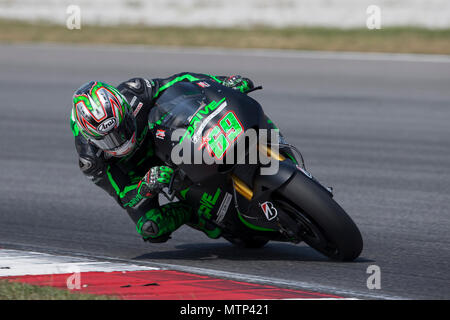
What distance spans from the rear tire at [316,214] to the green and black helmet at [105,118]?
37.0 inches

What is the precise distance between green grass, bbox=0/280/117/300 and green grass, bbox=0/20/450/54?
12.7m

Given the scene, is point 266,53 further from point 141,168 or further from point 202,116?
point 202,116

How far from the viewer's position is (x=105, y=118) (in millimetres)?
5020

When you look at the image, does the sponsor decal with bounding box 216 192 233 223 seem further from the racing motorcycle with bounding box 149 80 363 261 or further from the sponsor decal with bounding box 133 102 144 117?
the sponsor decal with bounding box 133 102 144 117

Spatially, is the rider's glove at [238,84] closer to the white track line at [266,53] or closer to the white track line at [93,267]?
the white track line at [93,267]

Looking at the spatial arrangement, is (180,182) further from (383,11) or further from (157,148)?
(383,11)

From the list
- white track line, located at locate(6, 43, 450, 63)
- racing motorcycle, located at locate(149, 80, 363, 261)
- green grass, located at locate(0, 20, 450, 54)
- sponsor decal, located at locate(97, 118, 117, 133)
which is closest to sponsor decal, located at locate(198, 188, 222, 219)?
racing motorcycle, located at locate(149, 80, 363, 261)

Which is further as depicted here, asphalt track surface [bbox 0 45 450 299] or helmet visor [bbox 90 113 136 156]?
asphalt track surface [bbox 0 45 450 299]

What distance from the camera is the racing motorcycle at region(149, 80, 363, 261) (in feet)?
16.1

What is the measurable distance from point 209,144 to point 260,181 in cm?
38

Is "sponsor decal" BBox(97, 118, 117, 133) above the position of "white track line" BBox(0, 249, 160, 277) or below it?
above

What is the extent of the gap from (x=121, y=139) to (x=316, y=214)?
1.19m

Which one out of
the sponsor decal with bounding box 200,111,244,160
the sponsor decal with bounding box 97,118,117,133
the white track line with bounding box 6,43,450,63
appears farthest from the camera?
the white track line with bounding box 6,43,450,63

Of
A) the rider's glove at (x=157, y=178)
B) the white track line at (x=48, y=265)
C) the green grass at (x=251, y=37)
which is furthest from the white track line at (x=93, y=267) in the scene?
the green grass at (x=251, y=37)
